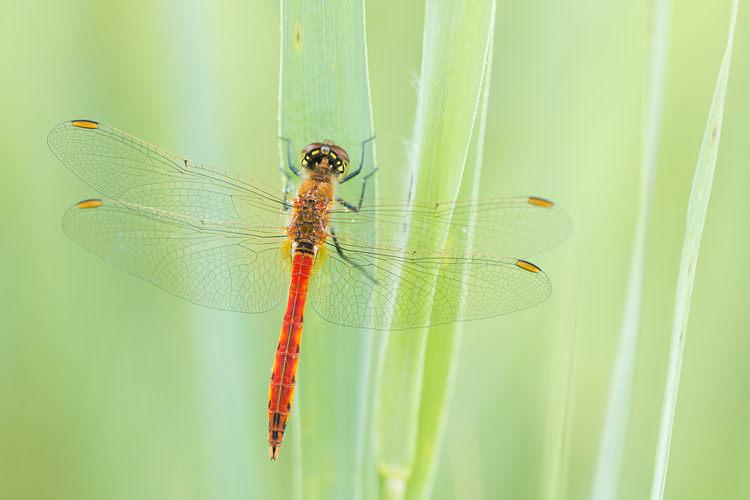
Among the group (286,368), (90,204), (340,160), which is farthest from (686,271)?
(90,204)

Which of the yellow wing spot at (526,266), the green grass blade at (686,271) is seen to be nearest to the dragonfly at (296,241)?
the yellow wing spot at (526,266)

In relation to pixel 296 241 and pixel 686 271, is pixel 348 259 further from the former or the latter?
pixel 686 271

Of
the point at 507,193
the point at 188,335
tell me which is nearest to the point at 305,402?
the point at 188,335

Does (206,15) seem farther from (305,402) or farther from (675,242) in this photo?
(675,242)

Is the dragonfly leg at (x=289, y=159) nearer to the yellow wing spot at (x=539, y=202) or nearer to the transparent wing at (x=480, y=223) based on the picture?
the transparent wing at (x=480, y=223)

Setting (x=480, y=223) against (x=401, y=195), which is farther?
(x=401, y=195)

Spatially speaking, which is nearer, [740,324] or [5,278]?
[740,324]
